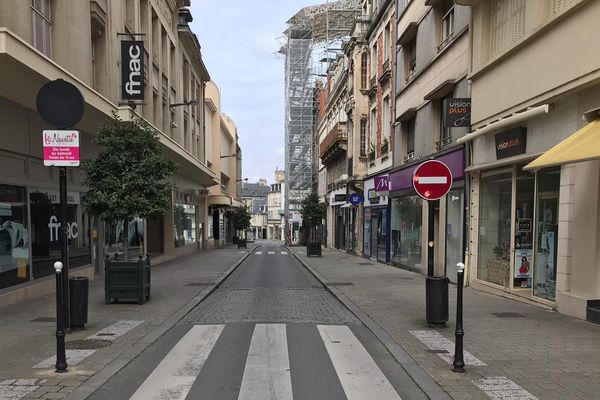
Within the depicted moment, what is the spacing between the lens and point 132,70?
16.2m

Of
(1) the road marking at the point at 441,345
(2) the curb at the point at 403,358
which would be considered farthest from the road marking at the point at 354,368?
(1) the road marking at the point at 441,345

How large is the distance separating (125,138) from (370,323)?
6.11m

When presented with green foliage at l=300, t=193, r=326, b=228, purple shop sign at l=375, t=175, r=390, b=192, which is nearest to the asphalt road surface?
purple shop sign at l=375, t=175, r=390, b=192

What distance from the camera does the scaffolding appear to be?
53.5m

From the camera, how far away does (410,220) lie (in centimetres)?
1930

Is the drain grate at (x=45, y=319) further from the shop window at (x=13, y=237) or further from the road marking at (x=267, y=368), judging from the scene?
the road marking at (x=267, y=368)

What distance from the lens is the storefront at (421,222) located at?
46.8 feet

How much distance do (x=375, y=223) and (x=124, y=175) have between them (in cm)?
1683

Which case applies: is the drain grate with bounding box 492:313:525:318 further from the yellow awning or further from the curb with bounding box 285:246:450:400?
the yellow awning

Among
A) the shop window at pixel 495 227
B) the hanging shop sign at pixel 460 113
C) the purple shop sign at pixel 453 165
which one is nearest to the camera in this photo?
the shop window at pixel 495 227

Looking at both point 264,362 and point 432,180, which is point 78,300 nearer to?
point 264,362

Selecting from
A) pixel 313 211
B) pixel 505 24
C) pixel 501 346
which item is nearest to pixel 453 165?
pixel 505 24

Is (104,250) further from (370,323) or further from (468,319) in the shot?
(468,319)

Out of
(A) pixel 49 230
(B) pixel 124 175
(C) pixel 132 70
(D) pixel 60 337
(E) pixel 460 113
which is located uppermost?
(C) pixel 132 70
